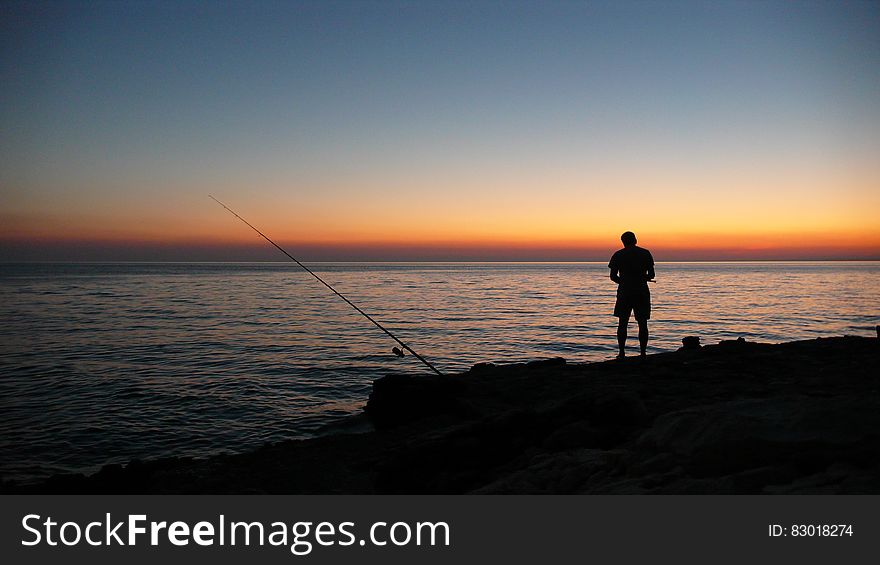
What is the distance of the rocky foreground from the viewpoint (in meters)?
3.14

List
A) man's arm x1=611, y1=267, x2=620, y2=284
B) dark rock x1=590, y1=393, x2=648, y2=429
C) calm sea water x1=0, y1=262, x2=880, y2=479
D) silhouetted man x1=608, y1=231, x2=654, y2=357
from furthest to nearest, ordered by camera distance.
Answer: man's arm x1=611, y1=267, x2=620, y2=284 < silhouetted man x1=608, y1=231, x2=654, y2=357 < calm sea water x1=0, y1=262, x2=880, y2=479 < dark rock x1=590, y1=393, x2=648, y2=429

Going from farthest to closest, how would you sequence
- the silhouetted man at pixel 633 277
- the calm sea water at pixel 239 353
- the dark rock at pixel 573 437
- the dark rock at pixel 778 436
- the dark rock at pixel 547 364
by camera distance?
the dark rock at pixel 547 364
the silhouetted man at pixel 633 277
the calm sea water at pixel 239 353
the dark rock at pixel 573 437
the dark rock at pixel 778 436

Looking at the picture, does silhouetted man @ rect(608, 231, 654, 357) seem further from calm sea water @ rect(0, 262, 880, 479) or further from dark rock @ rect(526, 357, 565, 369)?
calm sea water @ rect(0, 262, 880, 479)

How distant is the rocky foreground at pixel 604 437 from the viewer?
3141 millimetres

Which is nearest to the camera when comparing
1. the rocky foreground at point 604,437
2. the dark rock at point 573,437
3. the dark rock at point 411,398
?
the rocky foreground at point 604,437

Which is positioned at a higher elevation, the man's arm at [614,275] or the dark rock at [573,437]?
the man's arm at [614,275]

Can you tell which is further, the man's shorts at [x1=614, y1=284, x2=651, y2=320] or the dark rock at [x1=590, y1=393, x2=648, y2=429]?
the man's shorts at [x1=614, y1=284, x2=651, y2=320]

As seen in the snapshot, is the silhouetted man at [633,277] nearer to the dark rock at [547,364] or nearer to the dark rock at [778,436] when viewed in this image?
the dark rock at [547,364]

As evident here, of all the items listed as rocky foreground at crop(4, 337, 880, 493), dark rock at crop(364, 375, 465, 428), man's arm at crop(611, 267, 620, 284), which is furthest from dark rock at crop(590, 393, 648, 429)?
man's arm at crop(611, 267, 620, 284)

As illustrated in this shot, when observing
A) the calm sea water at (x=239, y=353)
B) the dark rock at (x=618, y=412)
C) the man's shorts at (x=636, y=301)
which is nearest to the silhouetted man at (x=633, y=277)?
the man's shorts at (x=636, y=301)

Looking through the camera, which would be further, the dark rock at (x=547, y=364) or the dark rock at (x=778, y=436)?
the dark rock at (x=547, y=364)
